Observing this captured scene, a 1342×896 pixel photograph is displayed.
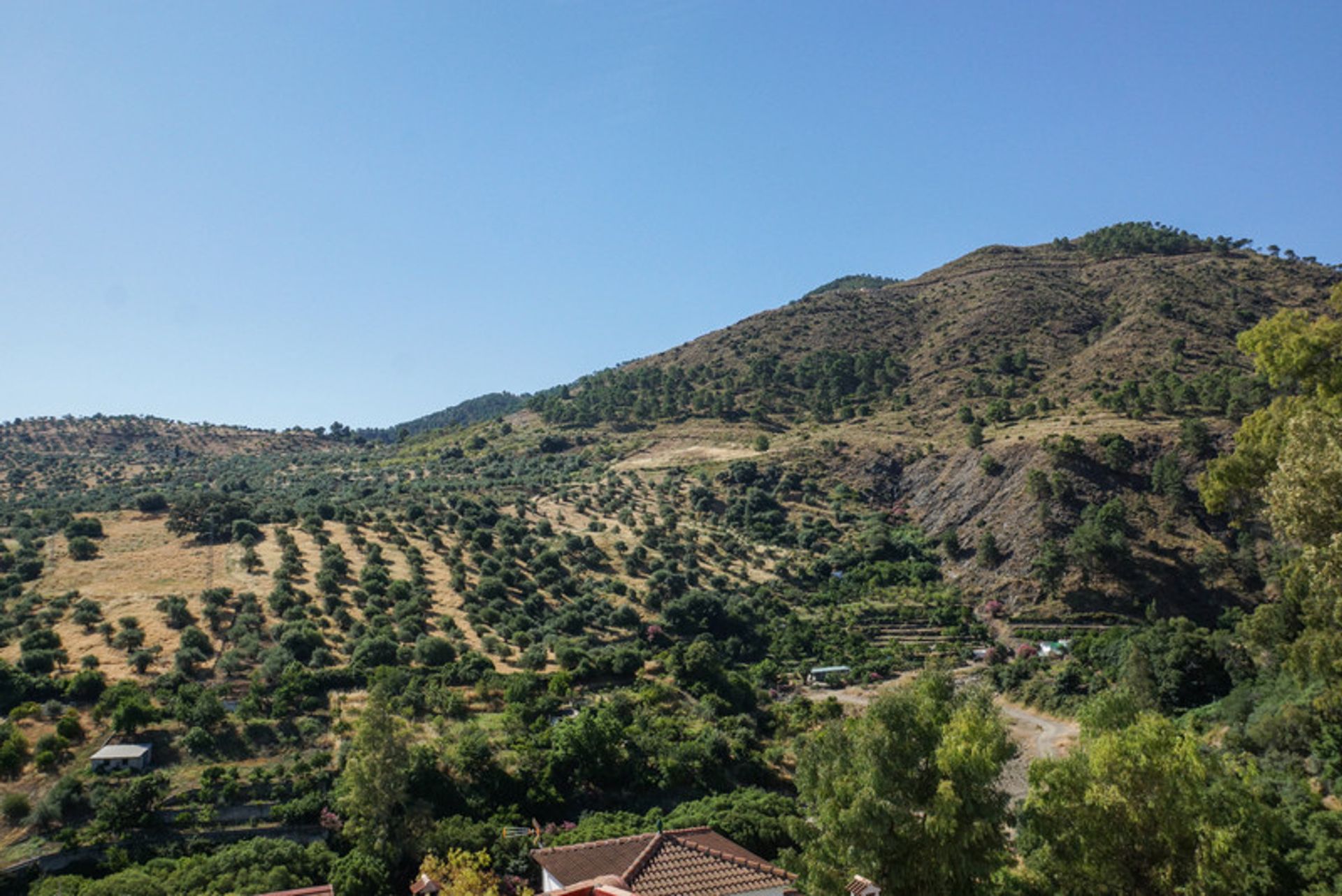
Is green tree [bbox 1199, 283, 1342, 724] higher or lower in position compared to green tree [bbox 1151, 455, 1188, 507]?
higher

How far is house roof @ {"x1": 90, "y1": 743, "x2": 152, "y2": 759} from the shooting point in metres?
29.7

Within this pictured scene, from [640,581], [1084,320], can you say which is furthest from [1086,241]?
[640,581]

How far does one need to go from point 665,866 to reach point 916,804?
7.76 m

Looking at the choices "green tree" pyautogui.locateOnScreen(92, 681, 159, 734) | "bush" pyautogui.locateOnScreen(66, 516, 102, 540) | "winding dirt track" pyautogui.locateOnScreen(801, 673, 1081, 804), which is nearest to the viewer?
"green tree" pyautogui.locateOnScreen(92, 681, 159, 734)

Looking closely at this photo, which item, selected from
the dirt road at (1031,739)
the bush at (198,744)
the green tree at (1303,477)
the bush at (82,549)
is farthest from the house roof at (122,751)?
the green tree at (1303,477)

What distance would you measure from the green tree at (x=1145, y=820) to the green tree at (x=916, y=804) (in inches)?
55.2

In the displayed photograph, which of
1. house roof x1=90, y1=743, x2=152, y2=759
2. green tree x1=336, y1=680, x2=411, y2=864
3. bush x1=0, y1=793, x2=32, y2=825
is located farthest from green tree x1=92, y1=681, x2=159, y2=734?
green tree x1=336, y1=680, x2=411, y2=864

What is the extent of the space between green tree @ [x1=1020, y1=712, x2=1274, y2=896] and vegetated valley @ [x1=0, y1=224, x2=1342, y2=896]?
7 centimetres

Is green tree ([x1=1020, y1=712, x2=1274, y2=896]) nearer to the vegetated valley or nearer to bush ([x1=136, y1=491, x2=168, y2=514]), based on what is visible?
the vegetated valley

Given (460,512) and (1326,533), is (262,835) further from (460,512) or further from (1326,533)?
(460,512)

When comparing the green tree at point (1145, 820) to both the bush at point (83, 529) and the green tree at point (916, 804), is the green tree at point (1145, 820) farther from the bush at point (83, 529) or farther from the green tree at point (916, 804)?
the bush at point (83, 529)

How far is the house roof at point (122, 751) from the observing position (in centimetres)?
→ 2969

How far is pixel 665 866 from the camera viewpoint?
64.6ft

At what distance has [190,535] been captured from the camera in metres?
60.5
